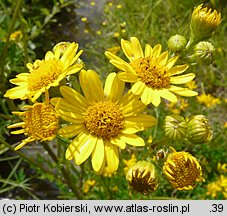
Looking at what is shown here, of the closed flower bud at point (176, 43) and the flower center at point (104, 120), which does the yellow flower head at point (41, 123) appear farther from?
the closed flower bud at point (176, 43)

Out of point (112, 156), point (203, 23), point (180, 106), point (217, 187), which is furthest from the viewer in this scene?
point (180, 106)

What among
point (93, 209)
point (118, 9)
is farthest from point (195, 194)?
point (118, 9)

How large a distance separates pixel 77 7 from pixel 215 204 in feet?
8.23

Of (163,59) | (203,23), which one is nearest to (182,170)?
(163,59)

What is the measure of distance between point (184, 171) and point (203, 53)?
0.37 m

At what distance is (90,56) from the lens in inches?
125

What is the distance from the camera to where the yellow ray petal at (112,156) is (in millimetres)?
1090

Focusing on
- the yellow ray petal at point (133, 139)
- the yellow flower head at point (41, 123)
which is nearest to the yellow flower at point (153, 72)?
the yellow ray petal at point (133, 139)

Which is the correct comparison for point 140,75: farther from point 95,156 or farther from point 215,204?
point 215,204

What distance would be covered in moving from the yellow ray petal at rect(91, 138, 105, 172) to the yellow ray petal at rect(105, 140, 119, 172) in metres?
0.01

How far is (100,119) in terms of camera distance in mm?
1179

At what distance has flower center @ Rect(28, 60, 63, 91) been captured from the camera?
1200 mm

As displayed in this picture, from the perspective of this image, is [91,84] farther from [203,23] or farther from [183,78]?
[203,23]

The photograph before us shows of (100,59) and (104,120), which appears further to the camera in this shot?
(100,59)
